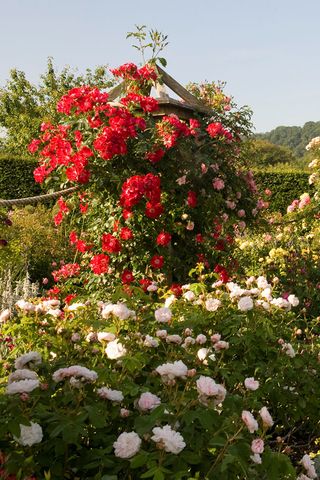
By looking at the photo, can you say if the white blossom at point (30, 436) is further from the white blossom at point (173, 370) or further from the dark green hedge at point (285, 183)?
the dark green hedge at point (285, 183)

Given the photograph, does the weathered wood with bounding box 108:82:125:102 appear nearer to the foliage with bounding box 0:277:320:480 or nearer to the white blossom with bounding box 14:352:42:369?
the foliage with bounding box 0:277:320:480

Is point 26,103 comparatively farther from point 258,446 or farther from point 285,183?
point 258,446

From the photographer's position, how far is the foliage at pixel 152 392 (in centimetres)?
175

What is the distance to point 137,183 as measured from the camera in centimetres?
471

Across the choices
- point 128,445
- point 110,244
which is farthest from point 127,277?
point 128,445

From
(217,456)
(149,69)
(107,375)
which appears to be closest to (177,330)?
(107,375)

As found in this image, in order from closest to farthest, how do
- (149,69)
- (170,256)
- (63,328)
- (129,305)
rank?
(63,328), (129,305), (170,256), (149,69)

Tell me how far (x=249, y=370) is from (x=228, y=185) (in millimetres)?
2776

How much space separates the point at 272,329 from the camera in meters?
3.21

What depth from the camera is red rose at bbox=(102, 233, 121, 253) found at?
4.99m

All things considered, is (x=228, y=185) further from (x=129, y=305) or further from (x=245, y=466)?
(x=245, y=466)

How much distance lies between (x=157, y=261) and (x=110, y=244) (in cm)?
43

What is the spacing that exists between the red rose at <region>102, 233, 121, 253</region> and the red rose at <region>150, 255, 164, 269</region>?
1.03ft

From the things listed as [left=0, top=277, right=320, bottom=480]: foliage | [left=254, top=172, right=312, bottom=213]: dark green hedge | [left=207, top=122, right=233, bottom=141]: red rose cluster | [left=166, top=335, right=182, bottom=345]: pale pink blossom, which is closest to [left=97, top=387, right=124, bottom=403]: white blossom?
[left=0, top=277, right=320, bottom=480]: foliage
